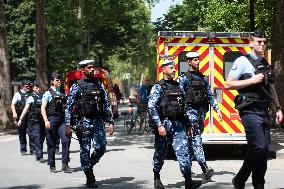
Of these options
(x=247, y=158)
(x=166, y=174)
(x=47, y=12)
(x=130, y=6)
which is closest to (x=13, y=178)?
(x=166, y=174)

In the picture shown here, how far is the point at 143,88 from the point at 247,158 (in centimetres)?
1248

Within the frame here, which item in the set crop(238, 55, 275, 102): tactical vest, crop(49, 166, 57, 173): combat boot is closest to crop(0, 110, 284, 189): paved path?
crop(49, 166, 57, 173): combat boot

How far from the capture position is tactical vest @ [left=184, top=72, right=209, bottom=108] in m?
9.91

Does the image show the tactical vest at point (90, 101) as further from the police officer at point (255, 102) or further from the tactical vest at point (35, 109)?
the tactical vest at point (35, 109)

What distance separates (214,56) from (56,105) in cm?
343

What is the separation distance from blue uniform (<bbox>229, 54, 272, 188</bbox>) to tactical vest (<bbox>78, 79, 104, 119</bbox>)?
266 cm

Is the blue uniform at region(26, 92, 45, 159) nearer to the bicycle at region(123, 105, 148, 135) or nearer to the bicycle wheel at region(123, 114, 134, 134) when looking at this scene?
the bicycle at region(123, 105, 148, 135)

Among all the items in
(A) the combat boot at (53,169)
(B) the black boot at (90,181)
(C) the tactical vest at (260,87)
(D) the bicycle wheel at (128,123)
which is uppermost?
(C) the tactical vest at (260,87)

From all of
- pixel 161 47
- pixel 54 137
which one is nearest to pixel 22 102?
pixel 54 137

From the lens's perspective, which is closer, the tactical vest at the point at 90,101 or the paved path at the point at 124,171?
the tactical vest at the point at 90,101

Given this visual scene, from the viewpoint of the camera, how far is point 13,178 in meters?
9.78

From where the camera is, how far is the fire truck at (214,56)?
39.9 ft

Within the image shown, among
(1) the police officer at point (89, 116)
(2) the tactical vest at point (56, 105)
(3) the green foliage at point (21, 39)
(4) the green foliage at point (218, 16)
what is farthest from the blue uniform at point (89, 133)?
(3) the green foliage at point (21, 39)

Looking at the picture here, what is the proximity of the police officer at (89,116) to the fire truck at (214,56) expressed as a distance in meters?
3.18
